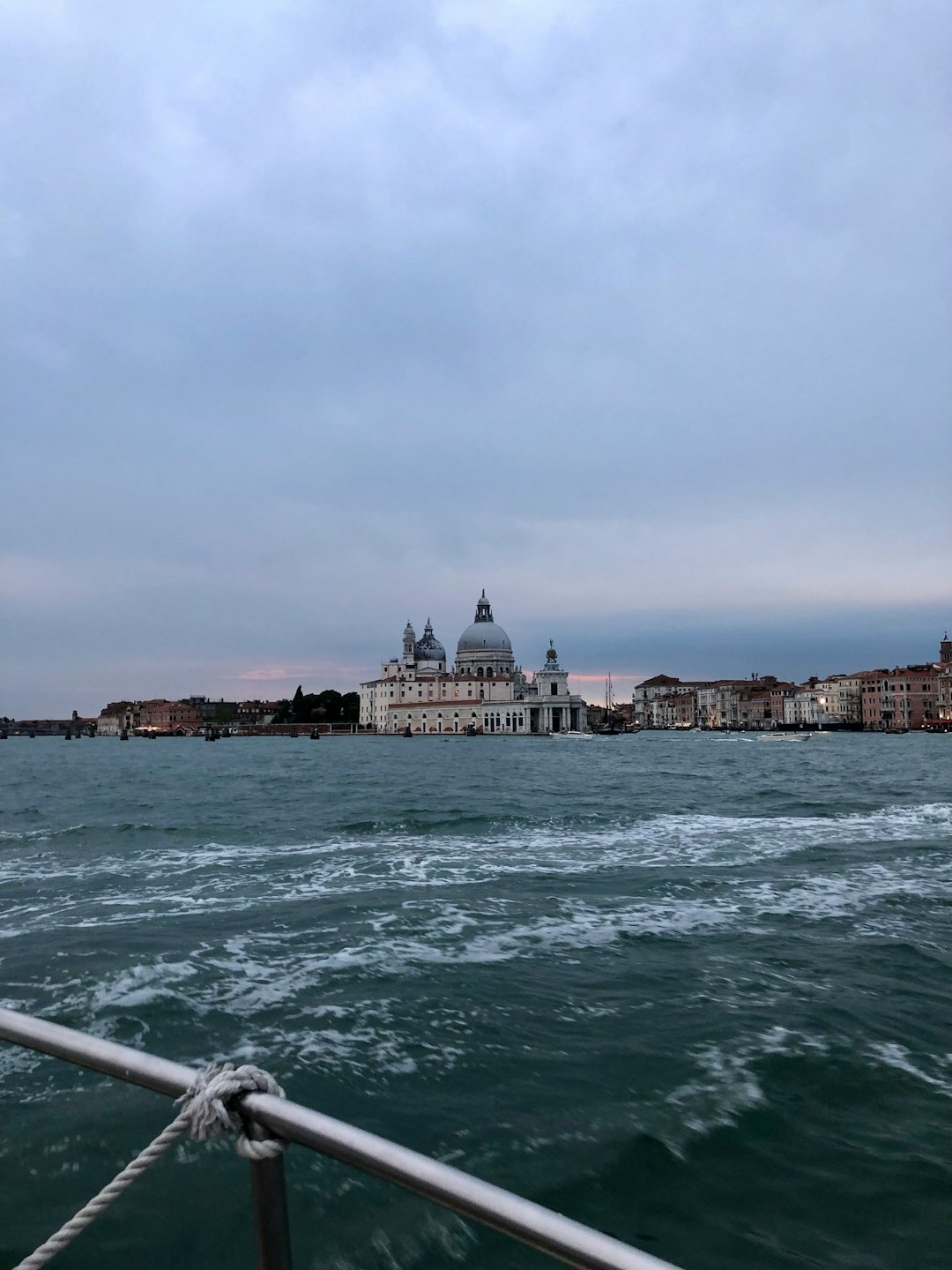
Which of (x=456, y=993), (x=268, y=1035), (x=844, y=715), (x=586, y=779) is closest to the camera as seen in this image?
(x=268, y=1035)

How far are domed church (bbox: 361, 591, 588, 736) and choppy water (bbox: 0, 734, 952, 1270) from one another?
93.9m

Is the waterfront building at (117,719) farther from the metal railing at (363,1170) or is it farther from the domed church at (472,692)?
the metal railing at (363,1170)

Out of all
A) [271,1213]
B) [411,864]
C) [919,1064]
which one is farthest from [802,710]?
[271,1213]

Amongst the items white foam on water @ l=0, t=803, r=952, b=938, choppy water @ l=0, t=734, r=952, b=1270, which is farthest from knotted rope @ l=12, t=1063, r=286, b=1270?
white foam on water @ l=0, t=803, r=952, b=938

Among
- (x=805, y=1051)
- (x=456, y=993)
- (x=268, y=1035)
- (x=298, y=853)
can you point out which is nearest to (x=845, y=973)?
(x=805, y=1051)

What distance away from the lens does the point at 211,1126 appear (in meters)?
1.21

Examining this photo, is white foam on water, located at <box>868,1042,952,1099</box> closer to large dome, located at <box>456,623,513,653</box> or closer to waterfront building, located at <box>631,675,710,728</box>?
large dome, located at <box>456,623,513,653</box>

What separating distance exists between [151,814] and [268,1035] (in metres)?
13.4

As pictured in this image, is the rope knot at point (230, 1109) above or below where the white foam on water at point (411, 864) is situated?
above

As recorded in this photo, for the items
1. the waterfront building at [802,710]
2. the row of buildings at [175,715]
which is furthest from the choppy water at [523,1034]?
the row of buildings at [175,715]

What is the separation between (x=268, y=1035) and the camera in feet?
16.1

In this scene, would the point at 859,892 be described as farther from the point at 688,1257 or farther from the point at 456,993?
the point at 688,1257

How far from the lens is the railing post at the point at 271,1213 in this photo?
117 cm

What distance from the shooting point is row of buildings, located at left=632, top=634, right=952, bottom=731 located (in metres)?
102
